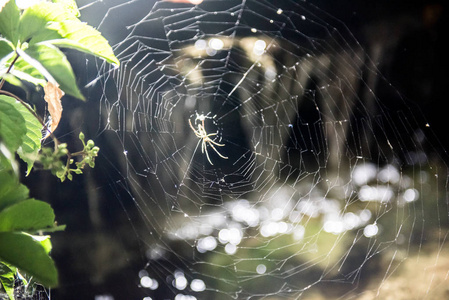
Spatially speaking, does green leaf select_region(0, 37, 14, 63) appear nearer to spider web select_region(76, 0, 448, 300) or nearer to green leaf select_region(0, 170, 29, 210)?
green leaf select_region(0, 170, 29, 210)

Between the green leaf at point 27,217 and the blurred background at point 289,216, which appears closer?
the green leaf at point 27,217

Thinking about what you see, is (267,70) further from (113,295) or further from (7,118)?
(7,118)

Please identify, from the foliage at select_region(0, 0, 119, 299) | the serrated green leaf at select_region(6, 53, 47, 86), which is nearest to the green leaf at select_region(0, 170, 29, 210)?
the foliage at select_region(0, 0, 119, 299)

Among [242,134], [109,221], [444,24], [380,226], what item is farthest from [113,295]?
[444,24]

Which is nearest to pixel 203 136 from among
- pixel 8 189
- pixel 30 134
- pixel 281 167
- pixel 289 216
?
pixel 281 167

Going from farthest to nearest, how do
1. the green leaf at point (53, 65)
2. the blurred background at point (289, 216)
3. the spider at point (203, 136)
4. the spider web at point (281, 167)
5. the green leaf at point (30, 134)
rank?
the spider at point (203, 136) < the spider web at point (281, 167) < the blurred background at point (289, 216) < the green leaf at point (30, 134) < the green leaf at point (53, 65)

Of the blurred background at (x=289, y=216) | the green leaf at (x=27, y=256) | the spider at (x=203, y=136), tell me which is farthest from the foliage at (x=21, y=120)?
the spider at (x=203, y=136)

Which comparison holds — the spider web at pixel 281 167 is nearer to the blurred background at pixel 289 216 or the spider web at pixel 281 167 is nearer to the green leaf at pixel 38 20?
the blurred background at pixel 289 216

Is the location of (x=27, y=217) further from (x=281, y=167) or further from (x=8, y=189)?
(x=281, y=167)
